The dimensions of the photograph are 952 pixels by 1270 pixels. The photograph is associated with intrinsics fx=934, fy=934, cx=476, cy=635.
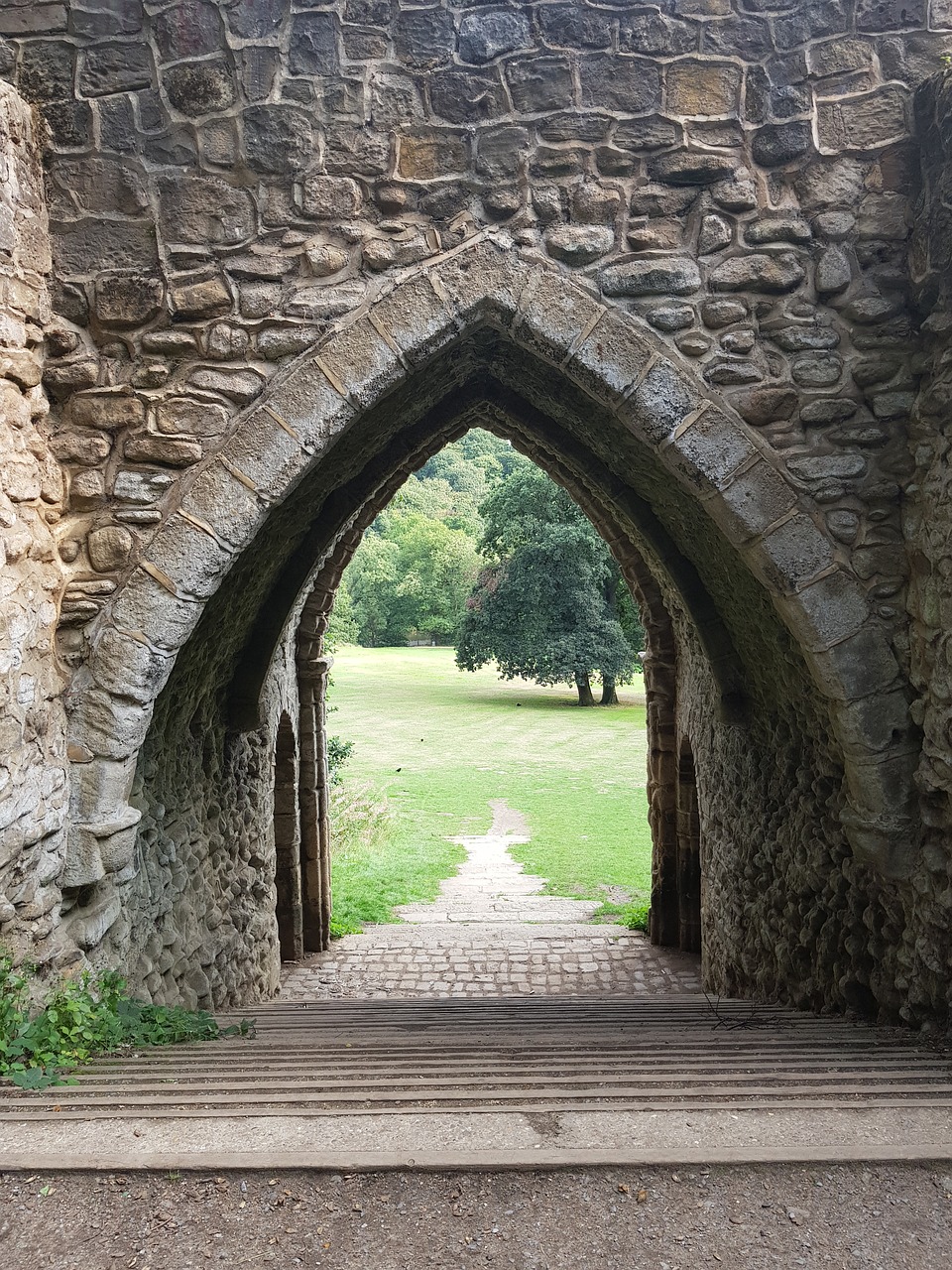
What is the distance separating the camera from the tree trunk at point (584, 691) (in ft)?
77.6

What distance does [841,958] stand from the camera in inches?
158

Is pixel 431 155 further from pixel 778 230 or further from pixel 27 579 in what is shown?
pixel 27 579

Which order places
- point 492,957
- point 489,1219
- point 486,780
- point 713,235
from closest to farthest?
1. point 489,1219
2. point 713,235
3. point 492,957
4. point 486,780

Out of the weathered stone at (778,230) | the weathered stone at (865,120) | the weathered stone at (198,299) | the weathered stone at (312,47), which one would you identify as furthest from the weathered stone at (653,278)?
the weathered stone at (198,299)

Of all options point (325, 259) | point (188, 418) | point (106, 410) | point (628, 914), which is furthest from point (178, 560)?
point (628, 914)

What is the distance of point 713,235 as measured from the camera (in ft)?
11.5

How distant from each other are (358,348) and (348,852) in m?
8.44

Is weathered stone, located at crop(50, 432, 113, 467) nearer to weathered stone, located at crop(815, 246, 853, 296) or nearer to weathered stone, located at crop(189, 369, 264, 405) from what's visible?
weathered stone, located at crop(189, 369, 264, 405)

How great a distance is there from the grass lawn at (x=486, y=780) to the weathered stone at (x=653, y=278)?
6621 mm

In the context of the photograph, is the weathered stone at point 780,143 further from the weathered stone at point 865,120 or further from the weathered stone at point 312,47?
the weathered stone at point 312,47

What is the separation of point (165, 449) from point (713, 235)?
2.20m

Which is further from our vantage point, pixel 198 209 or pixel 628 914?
pixel 628 914

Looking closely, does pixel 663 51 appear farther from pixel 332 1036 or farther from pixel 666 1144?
pixel 332 1036

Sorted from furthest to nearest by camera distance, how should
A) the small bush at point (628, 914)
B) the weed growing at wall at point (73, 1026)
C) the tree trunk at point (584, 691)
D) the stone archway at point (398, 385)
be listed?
the tree trunk at point (584, 691)
the small bush at point (628, 914)
the stone archway at point (398, 385)
the weed growing at wall at point (73, 1026)
